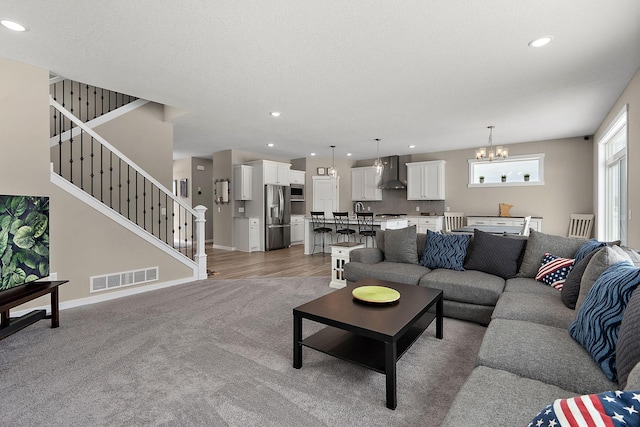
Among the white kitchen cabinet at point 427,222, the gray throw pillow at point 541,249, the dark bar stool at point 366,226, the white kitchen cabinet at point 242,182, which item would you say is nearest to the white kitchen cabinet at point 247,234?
the white kitchen cabinet at point 242,182

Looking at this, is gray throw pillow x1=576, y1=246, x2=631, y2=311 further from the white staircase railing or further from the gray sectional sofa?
the white staircase railing

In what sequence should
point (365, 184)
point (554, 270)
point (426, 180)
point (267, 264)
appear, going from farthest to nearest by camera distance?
point (365, 184) < point (426, 180) < point (267, 264) < point (554, 270)

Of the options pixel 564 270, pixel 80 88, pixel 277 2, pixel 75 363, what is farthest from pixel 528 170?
pixel 80 88

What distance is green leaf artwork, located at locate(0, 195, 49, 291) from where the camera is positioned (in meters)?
2.51

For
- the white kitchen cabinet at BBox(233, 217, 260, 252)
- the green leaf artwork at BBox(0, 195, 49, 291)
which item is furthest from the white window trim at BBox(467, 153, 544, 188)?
the green leaf artwork at BBox(0, 195, 49, 291)

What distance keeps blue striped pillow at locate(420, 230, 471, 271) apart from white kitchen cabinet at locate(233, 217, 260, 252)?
16.1 feet

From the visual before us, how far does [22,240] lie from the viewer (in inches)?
104

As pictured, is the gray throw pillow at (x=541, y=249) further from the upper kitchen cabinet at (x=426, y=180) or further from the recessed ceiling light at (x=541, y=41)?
the upper kitchen cabinet at (x=426, y=180)

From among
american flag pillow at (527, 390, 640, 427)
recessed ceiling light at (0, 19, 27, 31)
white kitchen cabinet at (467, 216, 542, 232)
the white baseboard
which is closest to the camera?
american flag pillow at (527, 390, 640, 427)

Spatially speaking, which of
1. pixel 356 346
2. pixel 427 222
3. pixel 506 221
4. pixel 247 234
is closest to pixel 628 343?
pixel 356 346

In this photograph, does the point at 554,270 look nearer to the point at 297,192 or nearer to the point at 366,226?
the point at 366,226

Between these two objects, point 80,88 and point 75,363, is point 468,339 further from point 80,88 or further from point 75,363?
point 80,88

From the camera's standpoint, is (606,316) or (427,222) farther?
(427,222)

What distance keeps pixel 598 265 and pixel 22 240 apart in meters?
4.36
